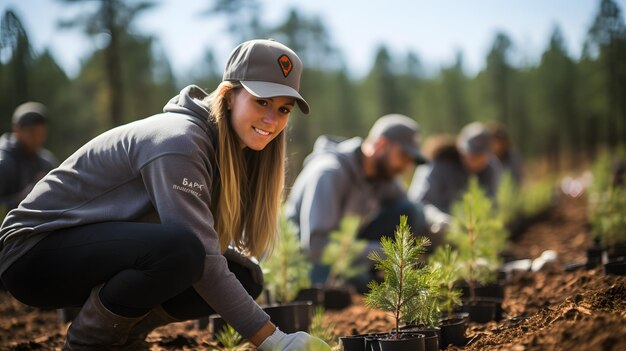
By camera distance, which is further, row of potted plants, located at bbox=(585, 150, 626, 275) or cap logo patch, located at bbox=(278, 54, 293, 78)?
row of potted plants, located at bbox=(585, 150, 626, 275)

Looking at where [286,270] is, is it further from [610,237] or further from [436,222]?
[610,237]

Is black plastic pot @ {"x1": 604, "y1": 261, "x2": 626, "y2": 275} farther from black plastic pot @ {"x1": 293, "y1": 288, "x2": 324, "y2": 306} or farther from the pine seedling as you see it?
black plastic pot @ {"x1": 293, "y1": 288, "x2": 324, "y2": 306}

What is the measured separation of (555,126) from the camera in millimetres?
31500

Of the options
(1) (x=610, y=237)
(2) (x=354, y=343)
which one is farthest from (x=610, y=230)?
(2) (x=354, y=343)

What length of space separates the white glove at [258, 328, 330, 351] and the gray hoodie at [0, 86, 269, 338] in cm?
7

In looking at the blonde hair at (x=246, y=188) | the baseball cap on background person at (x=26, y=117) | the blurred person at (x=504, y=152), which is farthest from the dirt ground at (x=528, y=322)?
the blurred person at (x=504, y=152)

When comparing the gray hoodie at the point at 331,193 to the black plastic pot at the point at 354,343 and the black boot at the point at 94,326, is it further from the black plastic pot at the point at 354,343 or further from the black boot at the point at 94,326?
the black boot at the point at 94,326

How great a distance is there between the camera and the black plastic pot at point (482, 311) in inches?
110

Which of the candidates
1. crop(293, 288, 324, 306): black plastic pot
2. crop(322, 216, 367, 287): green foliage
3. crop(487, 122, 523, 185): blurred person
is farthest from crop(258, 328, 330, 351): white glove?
crop(487, 122, 523, 185): blurred person

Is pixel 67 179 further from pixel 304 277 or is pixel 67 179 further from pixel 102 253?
pixel 304 277

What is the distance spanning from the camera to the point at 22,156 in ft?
19.8

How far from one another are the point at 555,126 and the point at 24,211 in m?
32.6

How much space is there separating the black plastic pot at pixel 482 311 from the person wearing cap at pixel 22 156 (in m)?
4.52

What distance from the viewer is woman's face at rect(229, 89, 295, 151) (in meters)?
2.39
